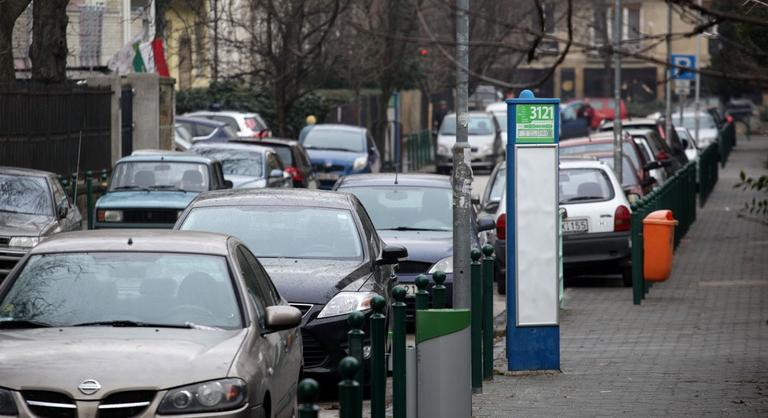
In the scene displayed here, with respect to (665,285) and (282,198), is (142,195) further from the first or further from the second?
(282,198)

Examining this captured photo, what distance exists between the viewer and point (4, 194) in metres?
17.2

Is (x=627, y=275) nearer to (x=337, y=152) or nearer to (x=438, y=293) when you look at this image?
(x=438, y=293)

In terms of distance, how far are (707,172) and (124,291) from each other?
28.8m

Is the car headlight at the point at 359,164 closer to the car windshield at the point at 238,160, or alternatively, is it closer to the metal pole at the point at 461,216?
the car windshield at the point at 238,160

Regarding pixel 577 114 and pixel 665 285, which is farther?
pixel 577 114

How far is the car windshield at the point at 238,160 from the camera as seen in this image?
24.5 metres

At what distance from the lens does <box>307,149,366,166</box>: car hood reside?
33.3 metres

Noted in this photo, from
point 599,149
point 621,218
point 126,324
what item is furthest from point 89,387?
point 599,149

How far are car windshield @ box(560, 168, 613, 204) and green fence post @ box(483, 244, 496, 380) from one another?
756 centimetres

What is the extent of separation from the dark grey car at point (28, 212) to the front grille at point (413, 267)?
14.6ft

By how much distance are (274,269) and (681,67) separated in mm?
5982

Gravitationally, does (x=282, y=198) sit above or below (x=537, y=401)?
above

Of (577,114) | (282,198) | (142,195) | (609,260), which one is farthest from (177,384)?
(577,114)

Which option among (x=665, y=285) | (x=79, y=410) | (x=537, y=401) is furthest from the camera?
(x=665, y=285)
